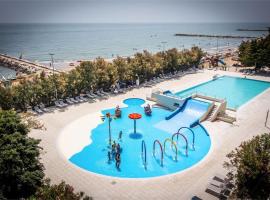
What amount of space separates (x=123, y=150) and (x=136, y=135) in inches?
140

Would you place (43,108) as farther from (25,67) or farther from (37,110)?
(25,67)

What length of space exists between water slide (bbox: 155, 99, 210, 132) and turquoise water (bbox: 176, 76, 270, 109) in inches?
238

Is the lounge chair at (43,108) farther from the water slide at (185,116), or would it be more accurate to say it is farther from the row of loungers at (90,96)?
the water slide at (185,116)

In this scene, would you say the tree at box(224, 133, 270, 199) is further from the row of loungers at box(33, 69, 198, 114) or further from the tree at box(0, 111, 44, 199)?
the row of loungers at box(33, 69, 198, 114)

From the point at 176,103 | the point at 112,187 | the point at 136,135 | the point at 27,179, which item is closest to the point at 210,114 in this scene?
the point at 176,103

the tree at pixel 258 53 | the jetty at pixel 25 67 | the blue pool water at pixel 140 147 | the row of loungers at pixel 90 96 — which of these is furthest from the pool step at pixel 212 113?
the jetty at pixel 25 67

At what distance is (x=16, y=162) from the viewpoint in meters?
14.1

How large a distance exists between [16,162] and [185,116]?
2293cm

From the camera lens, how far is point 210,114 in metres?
31.8

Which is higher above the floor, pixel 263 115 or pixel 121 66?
pixel 121 66

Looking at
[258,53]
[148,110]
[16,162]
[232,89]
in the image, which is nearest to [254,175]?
[16,162]

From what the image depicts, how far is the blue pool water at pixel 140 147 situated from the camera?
21.7 metres

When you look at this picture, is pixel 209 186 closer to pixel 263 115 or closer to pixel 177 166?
pixel 177 166

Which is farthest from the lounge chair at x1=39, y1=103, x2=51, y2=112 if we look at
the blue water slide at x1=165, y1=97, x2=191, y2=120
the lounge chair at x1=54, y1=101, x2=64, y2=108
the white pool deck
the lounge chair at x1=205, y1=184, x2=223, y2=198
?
the lounge chair at x1=205, y1=184, x2=223, y2=198
